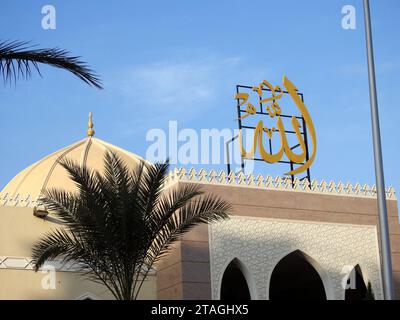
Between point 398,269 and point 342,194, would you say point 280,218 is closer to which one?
point 342,194

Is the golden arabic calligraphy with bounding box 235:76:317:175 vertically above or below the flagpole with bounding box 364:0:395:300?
above

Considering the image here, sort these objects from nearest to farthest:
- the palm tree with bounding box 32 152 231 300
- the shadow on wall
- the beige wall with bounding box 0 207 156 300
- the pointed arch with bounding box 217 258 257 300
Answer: the palm tree with bounding box 32 152 231 300
the beige wall with bounding box 0 207 156 300
the shadow on wall
the pointed arch with bounding box 217 258 257 300

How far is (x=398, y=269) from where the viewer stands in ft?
69.8

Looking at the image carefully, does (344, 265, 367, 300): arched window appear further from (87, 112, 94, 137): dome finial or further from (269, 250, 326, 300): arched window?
(87, 112, 94, 137): dome finial

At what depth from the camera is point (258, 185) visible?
20.3m

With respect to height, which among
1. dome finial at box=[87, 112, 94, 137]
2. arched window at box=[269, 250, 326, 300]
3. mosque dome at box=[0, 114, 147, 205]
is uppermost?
dome finial at box=[87, 112, 94, 137]

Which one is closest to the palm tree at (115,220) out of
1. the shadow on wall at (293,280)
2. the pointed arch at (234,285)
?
the shadow on wall at (293,280)

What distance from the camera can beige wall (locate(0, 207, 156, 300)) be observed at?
18062mm

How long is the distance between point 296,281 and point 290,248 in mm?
4328

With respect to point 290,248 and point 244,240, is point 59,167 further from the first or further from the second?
point 290,248

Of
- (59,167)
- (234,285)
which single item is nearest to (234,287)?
(234,285)

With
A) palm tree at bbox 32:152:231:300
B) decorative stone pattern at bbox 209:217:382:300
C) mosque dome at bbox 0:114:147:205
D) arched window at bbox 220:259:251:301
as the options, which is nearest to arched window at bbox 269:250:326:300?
arched window at bbox 220:259:251:301

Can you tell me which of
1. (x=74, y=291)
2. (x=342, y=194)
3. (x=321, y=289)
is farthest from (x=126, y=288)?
(x=321, y=289)

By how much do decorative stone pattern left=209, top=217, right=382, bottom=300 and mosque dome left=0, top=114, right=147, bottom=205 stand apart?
14.1ft
